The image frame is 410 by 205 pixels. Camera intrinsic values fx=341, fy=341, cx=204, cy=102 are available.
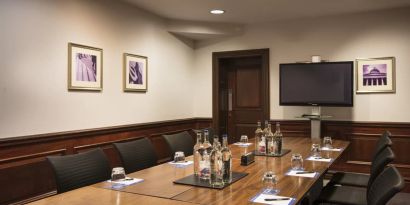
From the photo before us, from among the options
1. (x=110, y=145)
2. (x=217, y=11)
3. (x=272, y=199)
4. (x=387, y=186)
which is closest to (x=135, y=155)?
(x=110, y=145)

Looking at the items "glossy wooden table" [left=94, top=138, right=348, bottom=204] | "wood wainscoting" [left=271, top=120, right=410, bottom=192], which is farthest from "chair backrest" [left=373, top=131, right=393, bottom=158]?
"wood wainscoting" [left=271, top=120, right=410, bottom=192]

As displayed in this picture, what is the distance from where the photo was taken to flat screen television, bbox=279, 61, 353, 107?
4.72 m

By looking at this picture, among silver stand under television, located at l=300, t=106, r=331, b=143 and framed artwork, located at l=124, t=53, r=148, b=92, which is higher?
framed artwork, located at l=124, t=53, r=148, b=92

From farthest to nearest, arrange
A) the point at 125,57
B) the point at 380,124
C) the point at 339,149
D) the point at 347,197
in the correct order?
1. the point at 380,124
2. the point at 125,57
3. the point at 339,149
4. the point at 347,197

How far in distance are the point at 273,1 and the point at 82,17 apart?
2297mm

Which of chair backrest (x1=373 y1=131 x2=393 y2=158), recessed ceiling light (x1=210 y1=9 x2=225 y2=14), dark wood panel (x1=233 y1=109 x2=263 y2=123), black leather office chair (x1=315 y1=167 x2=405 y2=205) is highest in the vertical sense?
recessed ceiling light (x1=210 y1=9 x2=225 y2=14)

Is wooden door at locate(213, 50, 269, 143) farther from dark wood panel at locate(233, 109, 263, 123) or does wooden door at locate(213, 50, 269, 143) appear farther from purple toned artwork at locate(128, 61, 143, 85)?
purple toned artwork at locate(128, 61, 143, 85)

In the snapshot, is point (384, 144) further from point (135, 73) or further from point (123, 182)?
point (135, 73)

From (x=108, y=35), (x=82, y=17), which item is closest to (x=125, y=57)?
(x=108, y=35)

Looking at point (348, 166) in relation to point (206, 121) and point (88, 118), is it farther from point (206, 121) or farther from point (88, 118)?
point (88, 118)

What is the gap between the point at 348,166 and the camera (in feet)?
16.6

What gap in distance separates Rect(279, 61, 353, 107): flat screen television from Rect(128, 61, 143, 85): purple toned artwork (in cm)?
207

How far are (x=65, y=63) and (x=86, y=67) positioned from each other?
0.96 ft

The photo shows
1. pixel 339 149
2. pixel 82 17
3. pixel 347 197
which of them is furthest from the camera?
pixel 82 17
